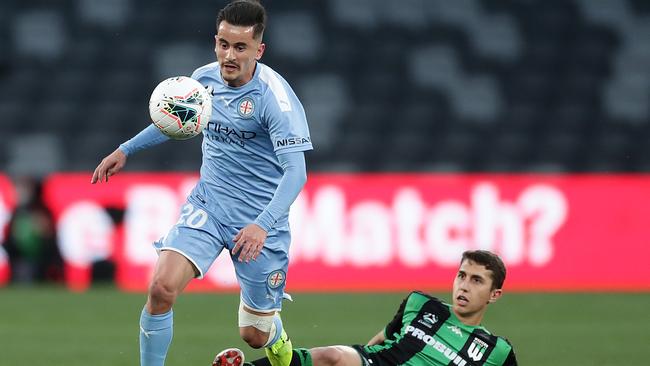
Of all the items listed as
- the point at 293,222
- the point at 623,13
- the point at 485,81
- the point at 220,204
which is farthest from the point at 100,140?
the point at 220,204

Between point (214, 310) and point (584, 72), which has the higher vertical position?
point (584, 72)

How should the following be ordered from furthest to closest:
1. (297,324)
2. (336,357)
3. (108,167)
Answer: (297,324) < (108,167) < (336,357)

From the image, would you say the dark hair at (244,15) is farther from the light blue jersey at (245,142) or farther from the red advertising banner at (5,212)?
the red advertising banner at (5,212)

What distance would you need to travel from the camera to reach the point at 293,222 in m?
11.9

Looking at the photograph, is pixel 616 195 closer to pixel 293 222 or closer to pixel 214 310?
pixel 293 222

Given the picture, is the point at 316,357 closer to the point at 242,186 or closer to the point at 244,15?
the point at 242,186

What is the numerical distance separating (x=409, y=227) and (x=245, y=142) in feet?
22.7

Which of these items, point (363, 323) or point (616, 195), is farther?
point (616, 195)

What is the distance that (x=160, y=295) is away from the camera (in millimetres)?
5039

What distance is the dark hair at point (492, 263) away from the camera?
17.3ft

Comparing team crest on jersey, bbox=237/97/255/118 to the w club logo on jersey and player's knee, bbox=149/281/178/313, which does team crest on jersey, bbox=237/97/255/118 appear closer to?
player's knee, bbox=149/281/178/313

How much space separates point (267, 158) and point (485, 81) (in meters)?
11.9

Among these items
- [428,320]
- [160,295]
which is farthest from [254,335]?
[428,320]

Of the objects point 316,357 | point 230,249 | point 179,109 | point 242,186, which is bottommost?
point 316,357
